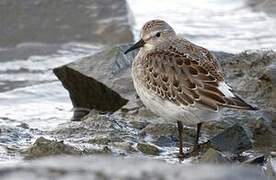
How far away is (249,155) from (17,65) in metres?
5.08

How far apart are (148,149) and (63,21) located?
611 cm

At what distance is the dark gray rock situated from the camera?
38.1ft

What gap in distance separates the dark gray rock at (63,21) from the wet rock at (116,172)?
893cm

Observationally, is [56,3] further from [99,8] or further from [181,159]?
[181,159]

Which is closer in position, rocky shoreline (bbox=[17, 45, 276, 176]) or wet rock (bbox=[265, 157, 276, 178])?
wet rock (bbox=[265, 157, 276, 178])

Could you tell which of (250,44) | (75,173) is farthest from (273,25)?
(75,173)

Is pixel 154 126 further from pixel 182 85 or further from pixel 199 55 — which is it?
pixel 182 85

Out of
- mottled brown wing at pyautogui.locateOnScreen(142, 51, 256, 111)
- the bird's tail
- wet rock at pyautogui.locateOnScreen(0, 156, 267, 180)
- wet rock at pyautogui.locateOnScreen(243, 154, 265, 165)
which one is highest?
wet rock at pyautogui.locateOnScreen(0, 156, 267, 180)

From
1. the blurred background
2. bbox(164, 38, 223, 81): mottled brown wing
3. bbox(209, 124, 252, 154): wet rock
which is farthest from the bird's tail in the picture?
the blurred background

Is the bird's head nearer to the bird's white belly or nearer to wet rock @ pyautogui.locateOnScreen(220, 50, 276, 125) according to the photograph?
the bird's white belly

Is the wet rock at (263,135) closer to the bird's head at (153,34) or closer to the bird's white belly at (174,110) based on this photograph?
the bird's white belly at (174,110)

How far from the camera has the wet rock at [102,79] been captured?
8.16 metres

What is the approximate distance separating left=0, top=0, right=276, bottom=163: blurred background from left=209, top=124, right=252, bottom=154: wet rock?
3480mm

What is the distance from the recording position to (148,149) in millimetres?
6242
